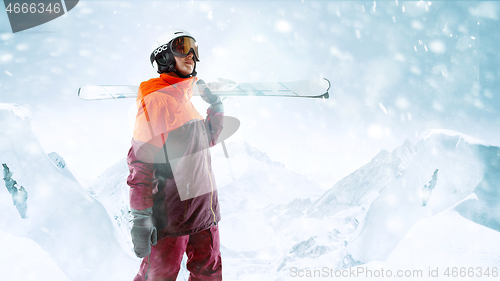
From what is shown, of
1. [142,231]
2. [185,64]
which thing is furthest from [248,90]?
[142,231]

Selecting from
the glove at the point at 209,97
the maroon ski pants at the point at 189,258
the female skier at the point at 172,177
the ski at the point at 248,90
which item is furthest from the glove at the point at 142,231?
the ski at the point at 248,90

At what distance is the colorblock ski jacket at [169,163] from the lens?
5.98 feet

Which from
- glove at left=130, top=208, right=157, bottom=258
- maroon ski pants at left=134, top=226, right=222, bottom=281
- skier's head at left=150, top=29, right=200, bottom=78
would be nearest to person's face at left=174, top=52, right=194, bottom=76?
skier's head at left=150, top=29, right=200, bottom=78

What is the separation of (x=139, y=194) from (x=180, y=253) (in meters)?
0.73

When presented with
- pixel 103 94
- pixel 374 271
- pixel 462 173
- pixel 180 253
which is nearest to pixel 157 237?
pixel 180 253

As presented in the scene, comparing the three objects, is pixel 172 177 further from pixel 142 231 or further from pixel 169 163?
pixel 142 231

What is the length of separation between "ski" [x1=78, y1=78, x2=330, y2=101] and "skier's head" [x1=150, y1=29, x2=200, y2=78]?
432 mm

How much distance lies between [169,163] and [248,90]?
58.4 inches

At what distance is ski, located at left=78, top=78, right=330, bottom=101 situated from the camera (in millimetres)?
2643

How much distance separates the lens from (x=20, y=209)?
5703mm

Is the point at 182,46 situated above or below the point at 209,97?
above

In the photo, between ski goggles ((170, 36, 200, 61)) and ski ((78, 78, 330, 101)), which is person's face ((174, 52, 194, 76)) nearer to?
ski goggles ((170, 36, 200, 61))

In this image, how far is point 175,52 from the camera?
2133 millimetres

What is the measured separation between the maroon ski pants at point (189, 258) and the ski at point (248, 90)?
1663mm
